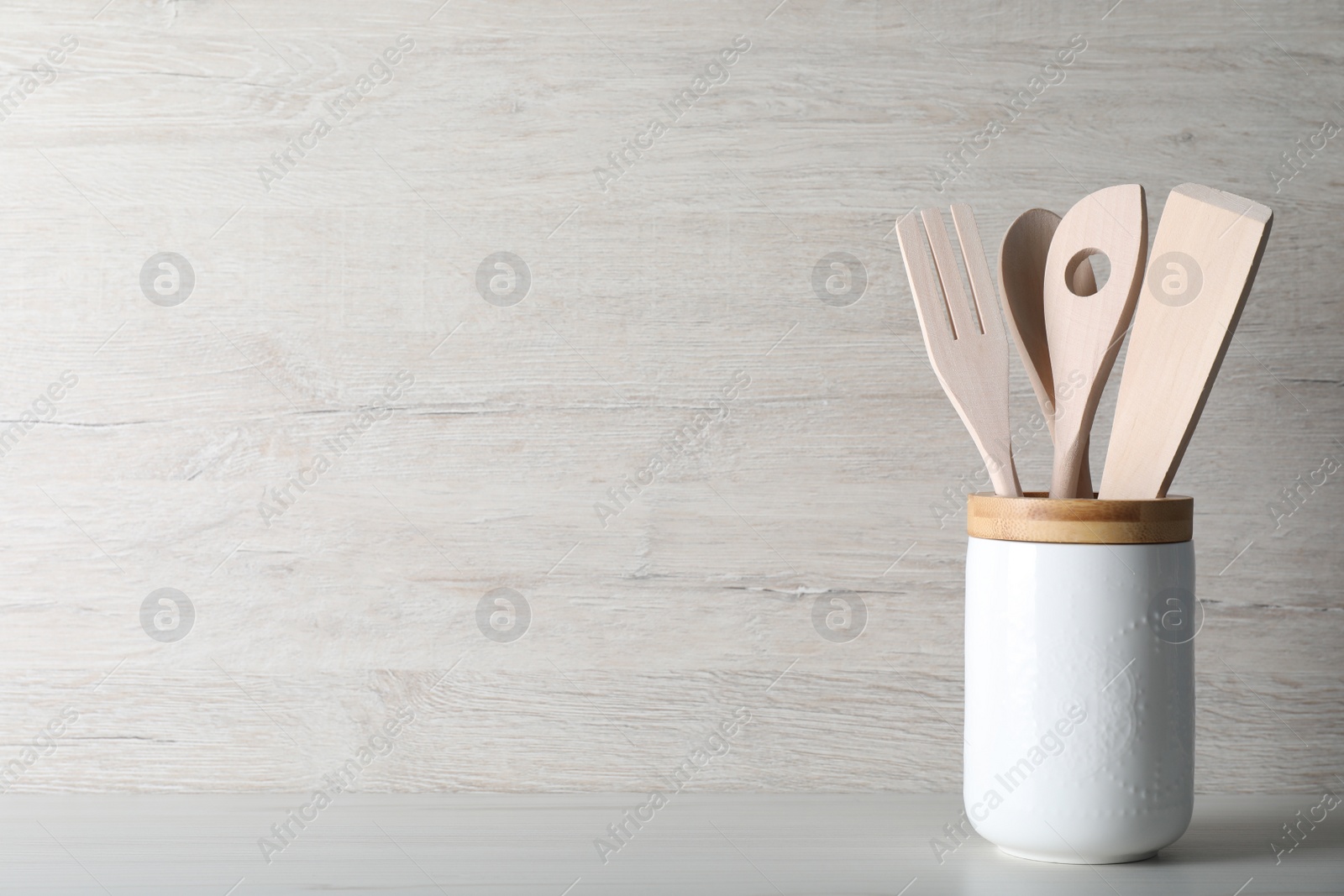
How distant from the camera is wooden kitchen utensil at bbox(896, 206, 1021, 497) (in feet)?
2.05

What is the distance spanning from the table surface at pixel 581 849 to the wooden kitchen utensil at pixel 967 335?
230 millimetres

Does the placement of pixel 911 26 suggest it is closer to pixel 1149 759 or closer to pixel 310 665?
pixel 1149 759

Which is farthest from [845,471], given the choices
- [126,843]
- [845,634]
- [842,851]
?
[126,843]
